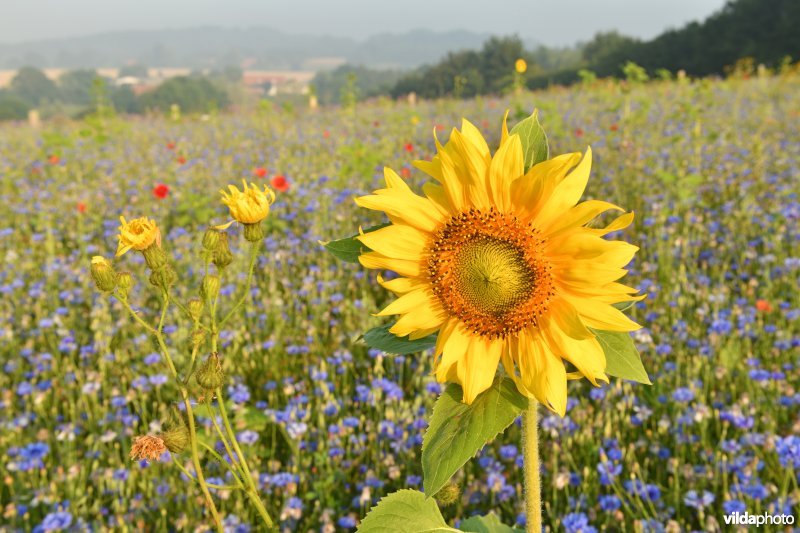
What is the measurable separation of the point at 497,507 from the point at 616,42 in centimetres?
4721

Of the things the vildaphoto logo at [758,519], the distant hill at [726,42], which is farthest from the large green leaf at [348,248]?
the distant hill at [726,42]

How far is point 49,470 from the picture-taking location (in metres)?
2.72

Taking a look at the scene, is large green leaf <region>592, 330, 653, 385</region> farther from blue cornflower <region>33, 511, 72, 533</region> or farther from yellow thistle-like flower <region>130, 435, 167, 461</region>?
blue cornflower <region>33, 511, 72, 533</region>

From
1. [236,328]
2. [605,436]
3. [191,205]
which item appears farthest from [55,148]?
[605,436]

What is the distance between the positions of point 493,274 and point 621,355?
0.79 feet

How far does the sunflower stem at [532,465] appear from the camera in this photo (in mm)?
1060

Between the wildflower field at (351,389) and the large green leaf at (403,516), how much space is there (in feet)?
1.63

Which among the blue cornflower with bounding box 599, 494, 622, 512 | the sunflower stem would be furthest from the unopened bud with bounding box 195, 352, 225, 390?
the blue cornflower with bounding box 599, 494, 622, 512

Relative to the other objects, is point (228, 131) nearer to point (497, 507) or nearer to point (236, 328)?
point (236, 328)

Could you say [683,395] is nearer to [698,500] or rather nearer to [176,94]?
[698,500]

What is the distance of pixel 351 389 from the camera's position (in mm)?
3170

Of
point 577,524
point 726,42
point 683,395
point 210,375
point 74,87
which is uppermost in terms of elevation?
point 726,42

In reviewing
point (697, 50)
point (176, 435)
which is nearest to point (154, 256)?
point (176, 435)

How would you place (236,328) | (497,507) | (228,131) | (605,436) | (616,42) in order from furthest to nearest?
(616,42) → (228,131) → (236,328) → (605,436) → (497,507)
